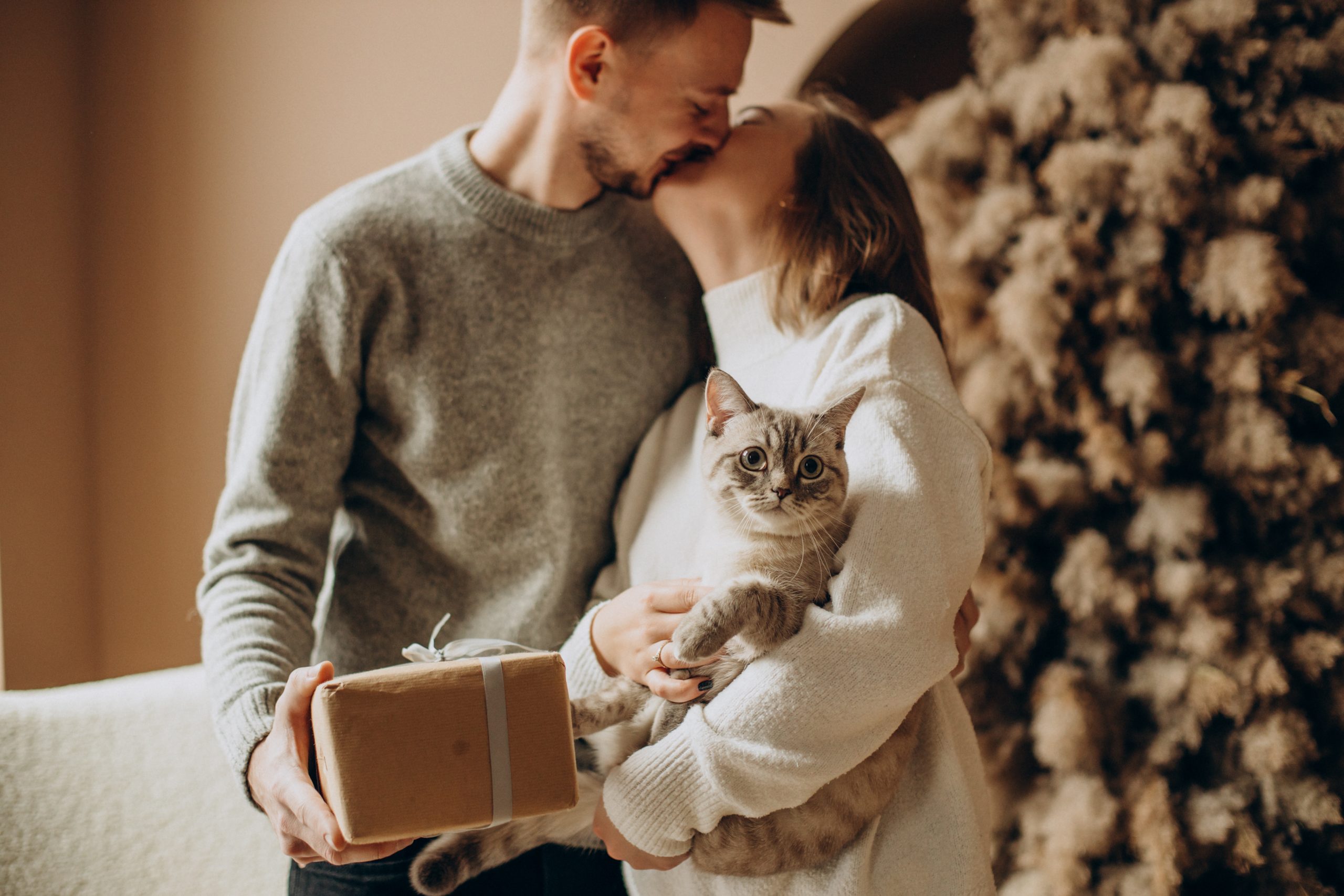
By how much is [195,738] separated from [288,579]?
489 millimetres

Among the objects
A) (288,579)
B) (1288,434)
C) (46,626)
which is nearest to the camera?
(288,579)

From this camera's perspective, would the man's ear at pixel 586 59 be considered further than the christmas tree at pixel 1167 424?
No

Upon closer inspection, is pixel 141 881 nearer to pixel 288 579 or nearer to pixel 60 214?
pixel 288 579

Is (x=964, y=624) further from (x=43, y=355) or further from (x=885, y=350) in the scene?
(x=43, y=355)

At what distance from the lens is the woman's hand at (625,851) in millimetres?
913

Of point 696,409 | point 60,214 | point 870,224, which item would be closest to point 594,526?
point 696,409

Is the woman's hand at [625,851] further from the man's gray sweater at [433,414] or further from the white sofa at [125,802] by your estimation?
the white sofa at [125,802]

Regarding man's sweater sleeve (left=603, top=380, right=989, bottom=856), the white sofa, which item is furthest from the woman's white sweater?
the white sofa

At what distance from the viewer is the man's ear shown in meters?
1.14

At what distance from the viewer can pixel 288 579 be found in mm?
1090

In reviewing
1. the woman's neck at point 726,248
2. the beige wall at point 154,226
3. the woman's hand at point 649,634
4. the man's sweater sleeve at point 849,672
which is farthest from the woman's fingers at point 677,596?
the beige wall at point 154,226

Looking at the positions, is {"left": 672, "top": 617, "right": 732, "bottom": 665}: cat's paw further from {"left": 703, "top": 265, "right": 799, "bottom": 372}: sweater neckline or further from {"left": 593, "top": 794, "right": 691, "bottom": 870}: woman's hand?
{"left": 703, "top": 265, "right": 799, "bottom": 372}: sweater neckline

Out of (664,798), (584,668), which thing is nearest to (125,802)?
(584,668)

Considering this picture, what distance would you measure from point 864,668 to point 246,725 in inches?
27.4
